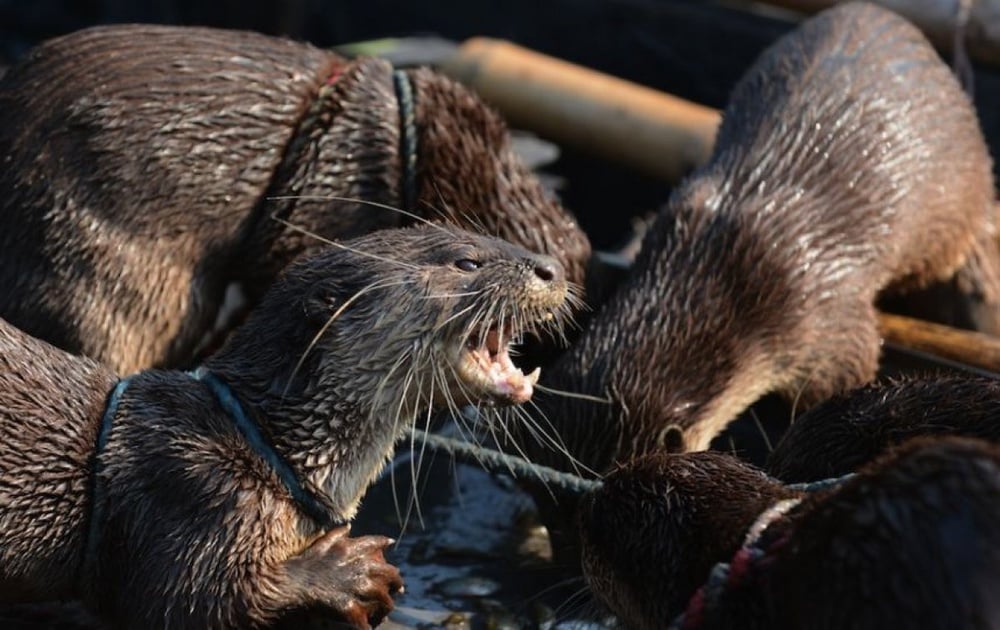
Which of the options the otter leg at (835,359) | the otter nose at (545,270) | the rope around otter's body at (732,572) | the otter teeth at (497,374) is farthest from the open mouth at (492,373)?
the otter leg at (835,359)

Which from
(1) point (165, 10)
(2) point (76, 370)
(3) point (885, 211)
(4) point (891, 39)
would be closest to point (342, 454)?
(2) point (76, 370)

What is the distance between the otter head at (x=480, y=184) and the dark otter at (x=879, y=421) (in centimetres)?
90

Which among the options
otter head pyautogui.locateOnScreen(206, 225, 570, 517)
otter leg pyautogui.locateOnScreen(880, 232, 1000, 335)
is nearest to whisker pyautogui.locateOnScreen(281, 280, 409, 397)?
otter head pyautogui.locateOnScreen(206, 225, 570, 517)

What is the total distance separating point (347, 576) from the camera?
2561mm

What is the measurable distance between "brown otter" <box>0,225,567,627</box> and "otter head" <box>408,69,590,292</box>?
89 cm

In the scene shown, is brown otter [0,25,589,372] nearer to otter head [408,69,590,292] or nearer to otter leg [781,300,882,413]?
otter head [408,69,590,292]

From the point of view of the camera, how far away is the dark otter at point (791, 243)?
3309 millimetres

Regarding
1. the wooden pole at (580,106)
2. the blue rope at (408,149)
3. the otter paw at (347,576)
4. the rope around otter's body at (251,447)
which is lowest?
the wooden pole at (580,106)

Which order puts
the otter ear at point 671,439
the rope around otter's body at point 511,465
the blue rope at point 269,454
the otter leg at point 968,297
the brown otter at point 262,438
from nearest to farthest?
A: 1. the brown otter at point 262,438
2. the blue rope at point 269,454
3. the rope around otter's body at point 511,465
4. the otter ear at point 671,439
5. the otter leg at point 968,297

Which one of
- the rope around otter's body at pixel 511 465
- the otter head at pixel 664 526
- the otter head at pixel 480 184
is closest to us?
the otter head at pixel 664 526

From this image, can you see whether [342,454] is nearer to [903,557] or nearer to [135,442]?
[135,442]

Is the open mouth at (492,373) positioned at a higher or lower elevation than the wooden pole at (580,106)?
higher

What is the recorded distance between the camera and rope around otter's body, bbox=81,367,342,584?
2.57 metres

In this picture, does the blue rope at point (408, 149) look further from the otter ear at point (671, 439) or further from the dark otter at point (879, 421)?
the dark otter at point (879, 421)
